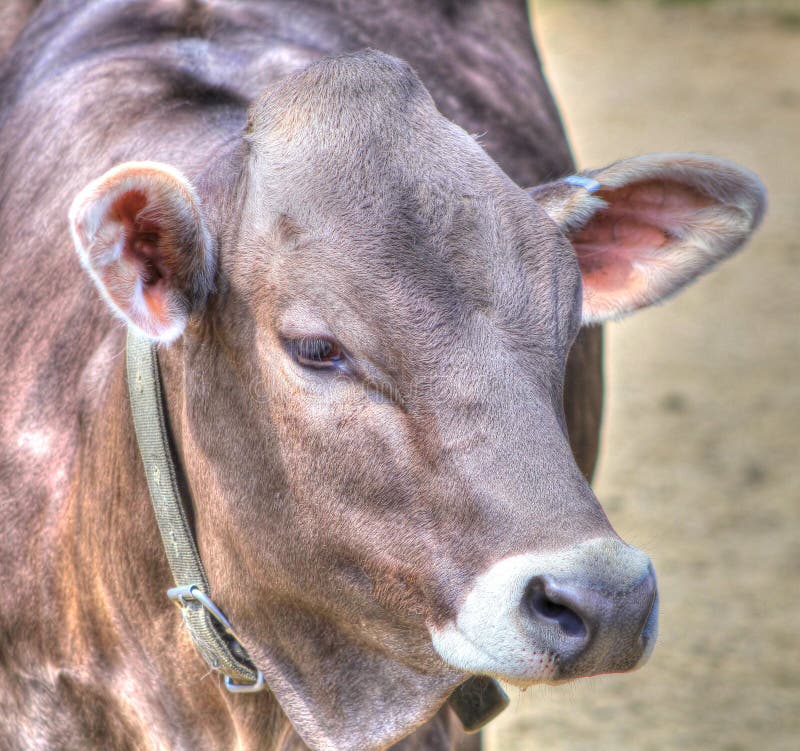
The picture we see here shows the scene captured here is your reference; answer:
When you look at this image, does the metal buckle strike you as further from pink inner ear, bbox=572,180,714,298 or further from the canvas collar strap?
pink inner ear, bbox=572,180,714,298

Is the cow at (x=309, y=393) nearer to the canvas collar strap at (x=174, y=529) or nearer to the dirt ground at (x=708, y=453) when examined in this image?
the canvas collar strap at (x=174, y=529)

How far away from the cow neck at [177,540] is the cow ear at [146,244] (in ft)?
0.61

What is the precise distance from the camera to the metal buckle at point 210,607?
7.86ft

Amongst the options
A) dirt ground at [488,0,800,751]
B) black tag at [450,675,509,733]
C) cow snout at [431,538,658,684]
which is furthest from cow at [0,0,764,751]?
dirt ground at [488,0,800,751]

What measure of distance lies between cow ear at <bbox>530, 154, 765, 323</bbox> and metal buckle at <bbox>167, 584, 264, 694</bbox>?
88cm

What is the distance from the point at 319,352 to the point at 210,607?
0.56 meters

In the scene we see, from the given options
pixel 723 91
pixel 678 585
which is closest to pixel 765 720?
pixel 678 585

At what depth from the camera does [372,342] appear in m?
2.04

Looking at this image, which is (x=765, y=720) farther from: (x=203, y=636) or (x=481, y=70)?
(x=203, y=636)

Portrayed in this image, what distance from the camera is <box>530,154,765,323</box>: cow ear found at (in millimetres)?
2578

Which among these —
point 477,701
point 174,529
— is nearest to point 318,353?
point 174,529

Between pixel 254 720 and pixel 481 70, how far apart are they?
207cm

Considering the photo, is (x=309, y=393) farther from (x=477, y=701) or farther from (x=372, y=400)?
(x=477, y=701)

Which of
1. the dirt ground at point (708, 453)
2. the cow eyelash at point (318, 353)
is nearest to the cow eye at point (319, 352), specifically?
the cow eyelash at point (318, 353)
